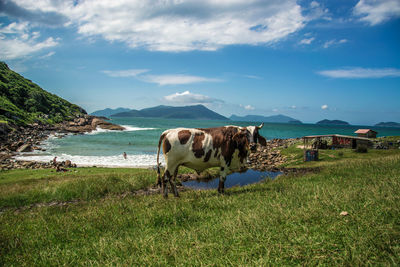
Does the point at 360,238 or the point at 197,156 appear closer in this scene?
the point at 360,238

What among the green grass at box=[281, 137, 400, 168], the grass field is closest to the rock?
the grass field

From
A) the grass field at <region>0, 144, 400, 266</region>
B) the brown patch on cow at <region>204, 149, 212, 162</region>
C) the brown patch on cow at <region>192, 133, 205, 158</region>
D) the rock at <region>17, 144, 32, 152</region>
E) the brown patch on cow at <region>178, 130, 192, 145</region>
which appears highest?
the brown patch on cow at <region>178, 130, 192, 145</region>

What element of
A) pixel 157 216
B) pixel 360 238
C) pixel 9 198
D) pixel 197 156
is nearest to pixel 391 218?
pixel 360 238

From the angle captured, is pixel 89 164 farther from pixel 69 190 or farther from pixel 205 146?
pixel 205 146

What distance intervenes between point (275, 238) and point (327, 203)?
2356mm

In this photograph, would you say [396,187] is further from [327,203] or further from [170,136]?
[170,136]

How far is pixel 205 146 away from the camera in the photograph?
9.70 metres

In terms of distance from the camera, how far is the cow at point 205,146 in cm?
966

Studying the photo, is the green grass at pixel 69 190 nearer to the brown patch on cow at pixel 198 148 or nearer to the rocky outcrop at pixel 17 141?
the brown patch on cow at pixel 198 148

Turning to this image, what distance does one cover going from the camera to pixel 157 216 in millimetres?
6070

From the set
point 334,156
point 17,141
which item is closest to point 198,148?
point 334,156

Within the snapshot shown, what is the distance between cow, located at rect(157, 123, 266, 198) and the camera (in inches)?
380

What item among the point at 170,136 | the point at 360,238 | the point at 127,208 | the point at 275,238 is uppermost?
the point at 170,136

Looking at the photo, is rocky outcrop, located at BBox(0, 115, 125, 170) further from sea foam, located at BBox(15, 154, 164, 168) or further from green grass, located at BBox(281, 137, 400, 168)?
green grass, located at BBox(281, 137, 400, 168)
